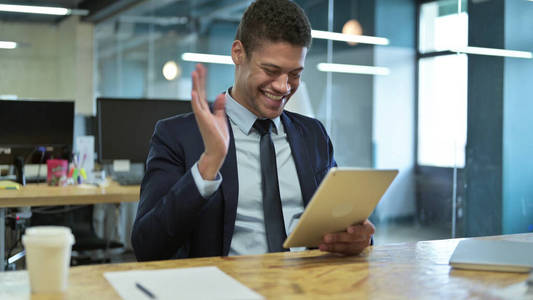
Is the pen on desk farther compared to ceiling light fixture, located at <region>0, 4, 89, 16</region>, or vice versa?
ceiling light fixture, located at <region>0, 4, 89, 16</region>

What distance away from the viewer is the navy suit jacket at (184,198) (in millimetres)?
1328

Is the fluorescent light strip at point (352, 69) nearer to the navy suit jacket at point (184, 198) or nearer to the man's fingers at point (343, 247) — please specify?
the navy suit jacket at point (184, 198)

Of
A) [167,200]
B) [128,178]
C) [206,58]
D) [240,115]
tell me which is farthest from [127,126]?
[206,58]

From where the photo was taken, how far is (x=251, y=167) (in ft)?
5.32

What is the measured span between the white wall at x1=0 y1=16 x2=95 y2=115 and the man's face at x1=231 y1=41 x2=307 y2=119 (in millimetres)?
6460

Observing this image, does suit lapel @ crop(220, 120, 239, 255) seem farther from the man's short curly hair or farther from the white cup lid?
the white cup lid

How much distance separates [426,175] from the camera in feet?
15.1

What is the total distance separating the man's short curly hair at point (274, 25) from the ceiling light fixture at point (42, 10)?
258 inches

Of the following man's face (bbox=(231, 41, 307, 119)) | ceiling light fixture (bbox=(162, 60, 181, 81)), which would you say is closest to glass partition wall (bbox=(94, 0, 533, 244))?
ceiling light fixture (bbox=(162, 60, 181, 81))

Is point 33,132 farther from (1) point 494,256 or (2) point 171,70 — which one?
(2) point 171,70

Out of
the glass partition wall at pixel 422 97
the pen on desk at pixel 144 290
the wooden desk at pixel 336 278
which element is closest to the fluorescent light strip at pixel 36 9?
the glass partition wall at pixel 422 97

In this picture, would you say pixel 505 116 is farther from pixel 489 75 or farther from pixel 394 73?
pixel 394 73

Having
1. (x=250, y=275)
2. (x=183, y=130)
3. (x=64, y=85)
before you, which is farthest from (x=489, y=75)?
(x=64, y=85)

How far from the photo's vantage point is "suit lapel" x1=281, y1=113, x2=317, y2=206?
5.38ft
